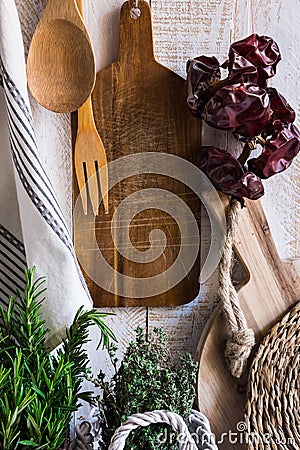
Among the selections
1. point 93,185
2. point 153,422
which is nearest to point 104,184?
point 93,185

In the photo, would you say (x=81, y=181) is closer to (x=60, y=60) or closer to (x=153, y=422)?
(x=60, y=60)

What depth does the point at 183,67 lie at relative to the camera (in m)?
0.92

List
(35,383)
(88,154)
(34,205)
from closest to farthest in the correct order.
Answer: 1. (35,383)
2. (34,205)
3. (88,154)

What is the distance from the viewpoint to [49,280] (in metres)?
0.80

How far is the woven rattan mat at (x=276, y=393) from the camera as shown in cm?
89

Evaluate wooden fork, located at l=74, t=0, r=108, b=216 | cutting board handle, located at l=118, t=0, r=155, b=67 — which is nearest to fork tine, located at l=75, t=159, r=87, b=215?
wooden fork, located at l=74, t=0, r=108, b=216

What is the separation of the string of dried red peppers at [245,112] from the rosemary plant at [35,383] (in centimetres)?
28

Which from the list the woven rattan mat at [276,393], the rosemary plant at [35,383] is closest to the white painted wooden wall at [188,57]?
the woven rattan mat at [276,393]

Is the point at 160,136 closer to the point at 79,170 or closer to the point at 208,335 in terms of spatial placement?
the point at 79,170

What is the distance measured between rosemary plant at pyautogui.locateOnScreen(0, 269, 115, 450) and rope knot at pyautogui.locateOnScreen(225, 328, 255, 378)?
226 millimetres

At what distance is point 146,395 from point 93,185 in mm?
309

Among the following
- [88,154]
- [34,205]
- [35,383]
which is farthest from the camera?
[88,154]

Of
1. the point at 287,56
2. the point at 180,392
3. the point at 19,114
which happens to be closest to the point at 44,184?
the point at 19,114

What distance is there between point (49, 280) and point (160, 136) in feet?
0.87
